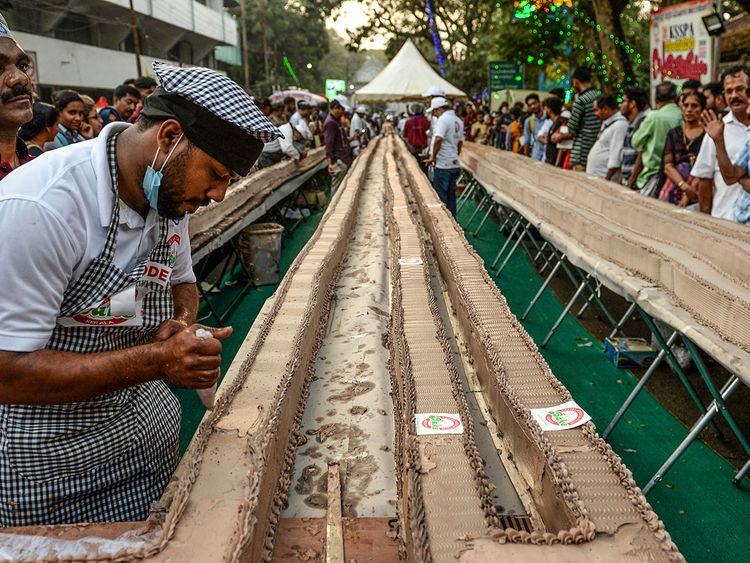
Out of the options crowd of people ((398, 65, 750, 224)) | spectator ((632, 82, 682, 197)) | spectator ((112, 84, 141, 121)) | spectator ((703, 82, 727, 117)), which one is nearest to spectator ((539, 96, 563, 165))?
crowd of people ((398, 65, 750, 224))

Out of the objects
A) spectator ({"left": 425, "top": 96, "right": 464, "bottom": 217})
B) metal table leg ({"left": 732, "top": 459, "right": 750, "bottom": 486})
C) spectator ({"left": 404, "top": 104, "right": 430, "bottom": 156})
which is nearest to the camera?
metal table leg ({"left": 732, "top": 459, "right": 750, "bottom": 486})

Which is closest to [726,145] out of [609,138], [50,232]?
[609,138]

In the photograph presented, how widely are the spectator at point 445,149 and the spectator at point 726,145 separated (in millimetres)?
3616

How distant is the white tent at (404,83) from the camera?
16609 mm

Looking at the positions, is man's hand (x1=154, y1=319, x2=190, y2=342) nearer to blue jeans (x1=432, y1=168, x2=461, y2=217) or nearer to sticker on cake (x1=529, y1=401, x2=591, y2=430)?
sticker on cake (x1=529, y1=401, x2=591, y2=430)

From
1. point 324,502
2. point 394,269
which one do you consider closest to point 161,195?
point 324,502

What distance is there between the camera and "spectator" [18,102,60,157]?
3.58m

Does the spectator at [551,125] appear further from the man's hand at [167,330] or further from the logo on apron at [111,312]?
the logo on apron at [111,312]

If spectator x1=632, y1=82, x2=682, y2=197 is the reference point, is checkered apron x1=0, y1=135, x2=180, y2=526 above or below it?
below

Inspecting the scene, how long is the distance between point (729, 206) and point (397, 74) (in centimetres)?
1454

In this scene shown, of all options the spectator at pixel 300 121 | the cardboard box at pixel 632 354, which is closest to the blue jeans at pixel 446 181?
the spectator at pixel 300 121

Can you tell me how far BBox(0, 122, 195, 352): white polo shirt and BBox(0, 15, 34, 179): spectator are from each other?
106 centimetres

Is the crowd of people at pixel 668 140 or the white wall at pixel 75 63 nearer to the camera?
the crowd of people at pixel 668 140

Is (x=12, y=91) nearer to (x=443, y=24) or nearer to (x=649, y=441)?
(x=649, y=441)
